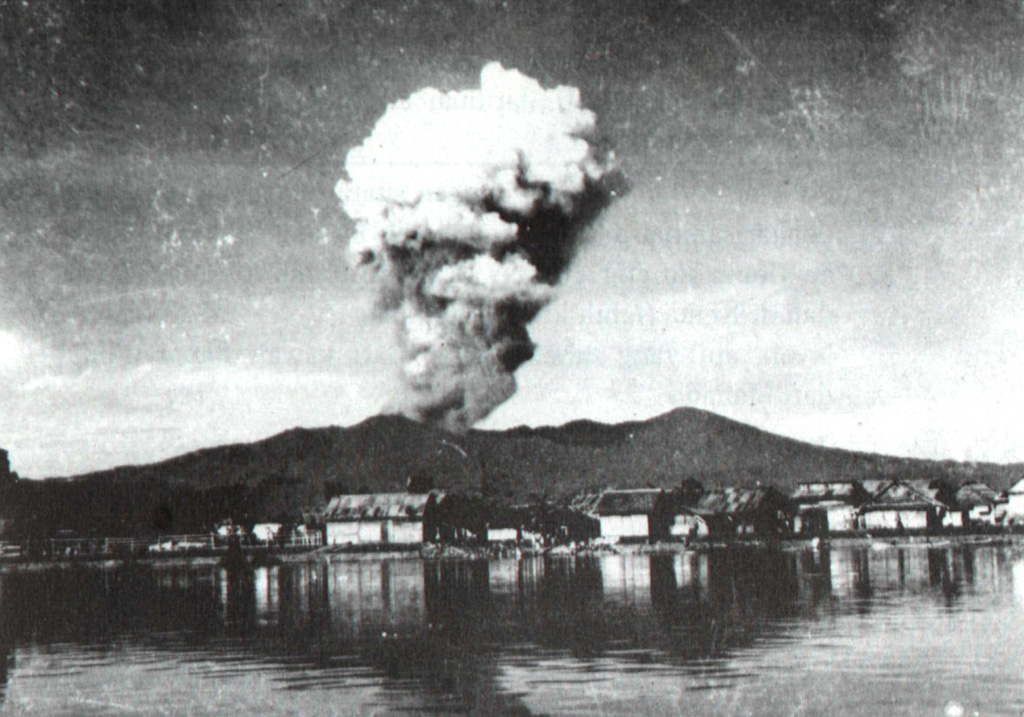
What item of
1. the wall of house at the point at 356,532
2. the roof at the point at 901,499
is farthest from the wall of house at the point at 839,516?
the wall of house at the point at 356,532

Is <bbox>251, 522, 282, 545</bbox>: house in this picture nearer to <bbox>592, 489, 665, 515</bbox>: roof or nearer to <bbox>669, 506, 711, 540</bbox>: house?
<bbox>592, 489, 665, 515</bbox>: roof

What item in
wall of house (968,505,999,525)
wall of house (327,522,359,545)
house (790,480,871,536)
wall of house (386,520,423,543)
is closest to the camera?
wall of house (386,520,423,543)

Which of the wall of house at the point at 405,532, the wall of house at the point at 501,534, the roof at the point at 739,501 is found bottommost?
the wall of house at the point at 501,534

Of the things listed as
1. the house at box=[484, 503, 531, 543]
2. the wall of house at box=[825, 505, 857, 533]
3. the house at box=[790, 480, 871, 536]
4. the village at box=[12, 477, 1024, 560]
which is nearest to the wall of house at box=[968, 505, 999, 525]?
the village at box=[12, 477, 1024, 560]

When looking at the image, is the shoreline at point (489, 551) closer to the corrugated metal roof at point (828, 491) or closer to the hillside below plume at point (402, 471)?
the hillside below plume at point (402, 471)

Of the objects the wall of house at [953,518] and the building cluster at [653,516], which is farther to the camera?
the wall of house at [953,518]

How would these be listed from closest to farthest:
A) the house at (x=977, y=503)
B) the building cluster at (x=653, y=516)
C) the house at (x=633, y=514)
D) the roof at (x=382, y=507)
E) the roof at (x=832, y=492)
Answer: the roof at (x=382, y=507) → the building cluster at (x=653, y=516) → the house at (x=633, y=514) → the house at (x=977, y=503) → the roof at (x=832, y=492)

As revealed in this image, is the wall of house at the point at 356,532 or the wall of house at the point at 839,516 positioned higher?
the wall of house at the point at 356,532
